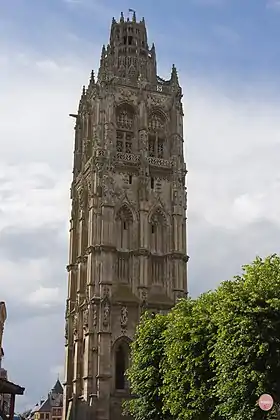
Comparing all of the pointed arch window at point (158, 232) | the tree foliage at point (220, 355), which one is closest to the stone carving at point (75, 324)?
the pointed arch window at point (158, 232)

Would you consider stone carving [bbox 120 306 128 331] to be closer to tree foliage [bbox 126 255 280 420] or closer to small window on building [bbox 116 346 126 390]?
small window on building [bbox 116 346 126 390]

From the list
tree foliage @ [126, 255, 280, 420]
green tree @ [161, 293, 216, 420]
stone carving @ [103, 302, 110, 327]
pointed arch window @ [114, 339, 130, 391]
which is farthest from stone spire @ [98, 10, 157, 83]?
green tree @ [161, 293, 216, 420]

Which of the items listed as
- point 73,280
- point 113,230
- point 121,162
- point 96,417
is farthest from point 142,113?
point 96,417

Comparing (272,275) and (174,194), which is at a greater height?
(174,194)

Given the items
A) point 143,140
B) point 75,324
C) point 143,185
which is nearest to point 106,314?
point 75,324

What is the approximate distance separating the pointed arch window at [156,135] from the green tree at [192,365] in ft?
102

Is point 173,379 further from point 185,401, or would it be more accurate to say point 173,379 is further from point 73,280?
point 73,280

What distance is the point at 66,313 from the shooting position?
221 feet

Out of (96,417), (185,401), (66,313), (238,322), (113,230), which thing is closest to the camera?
(238,322)

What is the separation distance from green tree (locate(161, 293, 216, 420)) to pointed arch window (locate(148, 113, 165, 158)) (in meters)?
31.1

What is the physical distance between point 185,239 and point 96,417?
60.9ft

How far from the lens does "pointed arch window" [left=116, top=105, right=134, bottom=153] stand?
2645 inches

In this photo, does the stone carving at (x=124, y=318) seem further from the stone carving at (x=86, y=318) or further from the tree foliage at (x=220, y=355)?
the tree foliage at (x=220, y=355)

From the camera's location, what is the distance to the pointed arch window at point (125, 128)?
67.2 metres
